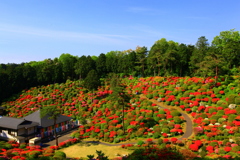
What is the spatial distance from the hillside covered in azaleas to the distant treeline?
678 cm

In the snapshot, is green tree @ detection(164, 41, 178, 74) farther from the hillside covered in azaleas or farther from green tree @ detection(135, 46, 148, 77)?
green tree @ detection(135, 46, 148, 77)

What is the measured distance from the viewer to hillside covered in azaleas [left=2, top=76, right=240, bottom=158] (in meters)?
25.7

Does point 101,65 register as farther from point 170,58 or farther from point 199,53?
point 199,53

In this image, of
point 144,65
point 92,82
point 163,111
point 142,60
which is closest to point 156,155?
point 163,111

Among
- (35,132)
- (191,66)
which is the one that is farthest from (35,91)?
(191,66)

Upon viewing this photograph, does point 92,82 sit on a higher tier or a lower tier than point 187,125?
higher

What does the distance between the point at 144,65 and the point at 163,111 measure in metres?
29.0

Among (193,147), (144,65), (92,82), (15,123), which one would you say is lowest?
(193,147)

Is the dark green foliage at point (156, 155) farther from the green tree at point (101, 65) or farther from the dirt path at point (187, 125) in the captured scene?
the green tree at point (101, 65)

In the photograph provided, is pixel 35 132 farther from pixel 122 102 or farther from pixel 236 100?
pixel 236 100

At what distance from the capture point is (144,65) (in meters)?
63.1

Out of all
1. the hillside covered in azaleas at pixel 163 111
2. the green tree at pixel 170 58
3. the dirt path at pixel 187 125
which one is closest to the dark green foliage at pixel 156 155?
the hillside covered in azaleas at pixel 163 111

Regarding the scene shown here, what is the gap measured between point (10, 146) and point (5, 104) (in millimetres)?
36856

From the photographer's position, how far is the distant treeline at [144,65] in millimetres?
50972
